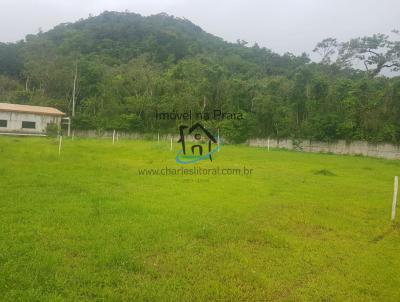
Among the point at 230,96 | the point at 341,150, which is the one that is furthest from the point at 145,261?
the point at 230,96

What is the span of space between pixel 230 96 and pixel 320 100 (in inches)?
423

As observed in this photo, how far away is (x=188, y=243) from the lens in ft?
19.5

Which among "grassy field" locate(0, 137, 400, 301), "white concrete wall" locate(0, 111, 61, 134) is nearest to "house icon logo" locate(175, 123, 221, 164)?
"grassy field" locate(0, 137, 400, 301)

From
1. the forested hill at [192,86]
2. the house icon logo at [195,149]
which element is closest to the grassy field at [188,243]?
the house icon logo at [195,149]

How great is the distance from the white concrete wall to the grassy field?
30.6 m

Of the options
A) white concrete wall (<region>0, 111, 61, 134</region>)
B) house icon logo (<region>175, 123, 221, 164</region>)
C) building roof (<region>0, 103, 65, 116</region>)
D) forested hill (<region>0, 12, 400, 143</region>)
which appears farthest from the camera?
white concrete wall (<region>0, 111, 61, 134</region>)

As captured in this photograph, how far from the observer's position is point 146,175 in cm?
1318

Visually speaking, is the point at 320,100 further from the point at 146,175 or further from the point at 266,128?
the point at 146,175

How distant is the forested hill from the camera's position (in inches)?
1328

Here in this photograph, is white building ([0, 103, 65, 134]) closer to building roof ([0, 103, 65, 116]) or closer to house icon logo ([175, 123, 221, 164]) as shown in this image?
building roof ([0, 103, 65, 116])

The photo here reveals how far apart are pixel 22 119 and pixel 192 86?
20.1m

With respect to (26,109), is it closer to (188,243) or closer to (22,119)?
(22,119)

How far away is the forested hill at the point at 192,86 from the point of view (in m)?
33.7

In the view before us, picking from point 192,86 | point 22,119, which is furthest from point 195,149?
point 22,119
